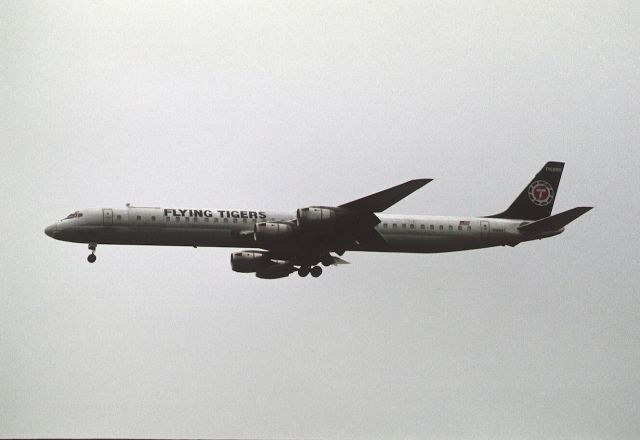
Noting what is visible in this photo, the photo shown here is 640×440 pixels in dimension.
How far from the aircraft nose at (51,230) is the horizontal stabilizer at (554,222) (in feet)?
101

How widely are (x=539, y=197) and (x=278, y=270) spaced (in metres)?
19.5

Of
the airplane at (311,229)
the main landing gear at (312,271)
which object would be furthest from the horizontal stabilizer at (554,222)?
the main landing gear at (312,271)

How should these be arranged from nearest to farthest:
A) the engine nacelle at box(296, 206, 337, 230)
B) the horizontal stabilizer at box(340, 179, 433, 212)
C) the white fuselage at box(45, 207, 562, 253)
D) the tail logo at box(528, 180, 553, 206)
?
the horizontal stabilizer at box(340, 179, 433, 212) → the engine nacelle at box(296, 206, 337, 230) → the white fuselage at box(45, 207, 562, 253) → the tail logo at box(528, 180, 553, 206)

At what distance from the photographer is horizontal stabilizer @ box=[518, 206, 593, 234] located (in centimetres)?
6612

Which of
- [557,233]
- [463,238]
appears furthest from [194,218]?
[557,233]

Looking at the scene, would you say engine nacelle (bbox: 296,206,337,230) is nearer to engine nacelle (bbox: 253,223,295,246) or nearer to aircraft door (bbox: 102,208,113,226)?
engine nacelle (bbox: 253,223,295,246)

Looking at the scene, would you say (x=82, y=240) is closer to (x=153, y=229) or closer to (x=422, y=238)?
(x=153, y=229)

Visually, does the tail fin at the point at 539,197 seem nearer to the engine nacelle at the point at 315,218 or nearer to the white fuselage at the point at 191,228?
the white fuselage at the point at 191,228

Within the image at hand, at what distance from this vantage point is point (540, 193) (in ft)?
248

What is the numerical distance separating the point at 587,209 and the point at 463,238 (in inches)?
359

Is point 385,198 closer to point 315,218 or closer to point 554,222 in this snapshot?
point 315,218

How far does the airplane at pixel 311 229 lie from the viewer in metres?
64.5

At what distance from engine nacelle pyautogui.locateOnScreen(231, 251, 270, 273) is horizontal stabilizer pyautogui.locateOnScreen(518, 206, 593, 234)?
17.9 meters

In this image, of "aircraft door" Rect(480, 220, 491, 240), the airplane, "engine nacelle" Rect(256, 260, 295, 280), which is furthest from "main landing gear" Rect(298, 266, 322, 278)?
"aircraft door" Rect(480, 220, 491, 240)
